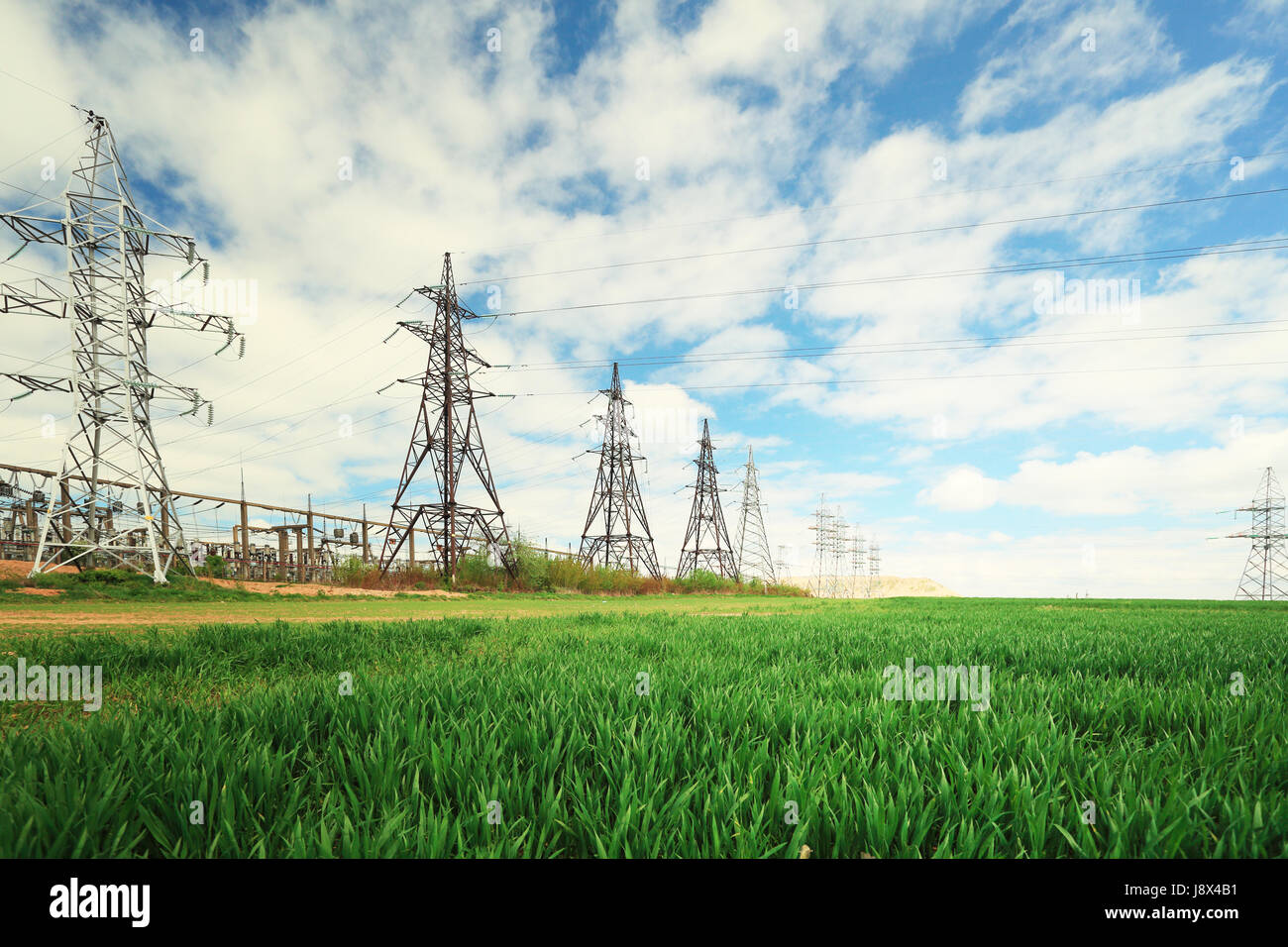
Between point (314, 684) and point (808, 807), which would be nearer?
point (808, 807)

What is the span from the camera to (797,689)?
142 inches

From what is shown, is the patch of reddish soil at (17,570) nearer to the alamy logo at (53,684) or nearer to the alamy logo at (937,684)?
the alamy logo at (53,684)

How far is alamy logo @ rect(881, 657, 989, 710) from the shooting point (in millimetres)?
3225

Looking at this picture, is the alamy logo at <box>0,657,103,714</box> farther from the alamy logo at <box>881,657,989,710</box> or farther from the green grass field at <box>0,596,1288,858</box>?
the alamy logo at <box>881,657,989,710</box>

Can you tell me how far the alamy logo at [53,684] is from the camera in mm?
3639

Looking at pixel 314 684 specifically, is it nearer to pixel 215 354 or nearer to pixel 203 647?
pixel 203 647

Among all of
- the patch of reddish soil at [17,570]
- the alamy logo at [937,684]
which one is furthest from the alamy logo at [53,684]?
the patch of reddish soil at [17,570]

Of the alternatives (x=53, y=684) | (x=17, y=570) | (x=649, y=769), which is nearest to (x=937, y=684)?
(x=649, y=769)
